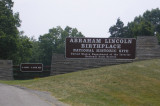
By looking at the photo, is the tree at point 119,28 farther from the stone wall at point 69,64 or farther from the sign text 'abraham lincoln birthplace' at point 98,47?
the stone wall at point 69,64

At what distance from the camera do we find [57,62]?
33.2m

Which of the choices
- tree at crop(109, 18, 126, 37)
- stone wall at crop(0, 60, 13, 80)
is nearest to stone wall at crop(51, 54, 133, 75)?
stone wall at crop(0, 60, 13, 80)

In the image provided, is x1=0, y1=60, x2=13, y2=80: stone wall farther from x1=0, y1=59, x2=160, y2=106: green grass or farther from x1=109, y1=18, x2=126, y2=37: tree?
x1=109, y1=18, x2=126, y2=37: tree

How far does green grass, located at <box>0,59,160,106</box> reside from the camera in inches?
774

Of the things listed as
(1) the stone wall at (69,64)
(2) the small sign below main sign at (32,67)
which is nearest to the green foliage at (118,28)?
(1) the stone wall at (69,64)

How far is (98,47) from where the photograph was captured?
109 feet

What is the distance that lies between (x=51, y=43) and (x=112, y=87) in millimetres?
65120

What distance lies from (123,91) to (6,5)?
107ft

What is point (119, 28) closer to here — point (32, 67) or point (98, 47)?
point (98, 47)

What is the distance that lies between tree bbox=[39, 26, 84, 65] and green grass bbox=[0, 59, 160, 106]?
53.6 meters

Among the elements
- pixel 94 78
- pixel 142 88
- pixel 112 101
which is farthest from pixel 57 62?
pixel 112 101

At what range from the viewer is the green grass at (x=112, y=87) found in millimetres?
19656

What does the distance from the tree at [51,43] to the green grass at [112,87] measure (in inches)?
2109

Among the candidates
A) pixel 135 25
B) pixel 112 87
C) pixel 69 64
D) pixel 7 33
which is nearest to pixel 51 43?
pixel 135 25
